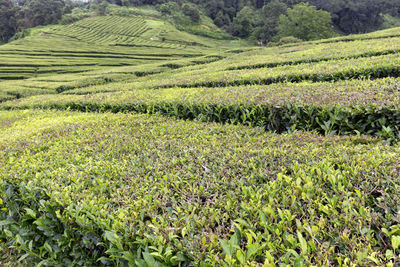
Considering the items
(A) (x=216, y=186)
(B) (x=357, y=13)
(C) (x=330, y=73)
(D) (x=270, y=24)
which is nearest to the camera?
(A) (x=216, y=186)

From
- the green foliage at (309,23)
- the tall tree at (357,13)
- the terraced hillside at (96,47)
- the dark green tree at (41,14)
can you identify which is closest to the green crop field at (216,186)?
the terraced hillside at (96,47)

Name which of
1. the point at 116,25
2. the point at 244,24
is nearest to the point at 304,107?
the point at 116,25

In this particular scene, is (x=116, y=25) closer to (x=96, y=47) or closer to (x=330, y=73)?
(x=96, y=47)

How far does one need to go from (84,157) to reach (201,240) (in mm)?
2672

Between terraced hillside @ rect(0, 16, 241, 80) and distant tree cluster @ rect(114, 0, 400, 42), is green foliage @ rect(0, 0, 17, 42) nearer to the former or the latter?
terraced hillside @ rect(0, 16, 241, 80)

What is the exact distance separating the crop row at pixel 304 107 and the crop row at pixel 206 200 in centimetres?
91

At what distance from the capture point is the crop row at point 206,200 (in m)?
1.72

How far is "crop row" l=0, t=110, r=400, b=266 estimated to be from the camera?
172 centimetres

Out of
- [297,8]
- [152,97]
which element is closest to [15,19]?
[297,8]

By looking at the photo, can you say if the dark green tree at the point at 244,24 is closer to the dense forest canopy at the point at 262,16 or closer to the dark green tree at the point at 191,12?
the dense forest canopy at the point at 262,16

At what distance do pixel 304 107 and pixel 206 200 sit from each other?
11.0 feet

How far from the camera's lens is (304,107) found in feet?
15.2

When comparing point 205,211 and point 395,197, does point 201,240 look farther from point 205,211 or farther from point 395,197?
point 395,197

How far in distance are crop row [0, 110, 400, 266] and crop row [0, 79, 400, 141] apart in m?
0.91
